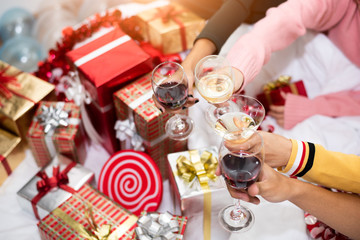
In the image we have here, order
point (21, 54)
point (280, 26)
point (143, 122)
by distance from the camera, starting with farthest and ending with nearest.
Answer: point (21, 54), point (280, 26), point (143, 122)

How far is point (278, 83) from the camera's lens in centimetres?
167

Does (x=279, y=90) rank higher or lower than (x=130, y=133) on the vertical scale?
lower

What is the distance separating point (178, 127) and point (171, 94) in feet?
0.79

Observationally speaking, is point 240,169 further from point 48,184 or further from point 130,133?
point 48,184

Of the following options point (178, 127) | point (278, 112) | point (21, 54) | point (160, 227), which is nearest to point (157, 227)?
point (160, 227)

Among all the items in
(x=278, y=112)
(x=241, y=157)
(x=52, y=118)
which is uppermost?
(x=241, y=157)

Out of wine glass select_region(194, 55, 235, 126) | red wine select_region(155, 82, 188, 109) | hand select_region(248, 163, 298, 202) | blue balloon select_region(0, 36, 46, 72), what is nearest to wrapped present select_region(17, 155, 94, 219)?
red wine select_region(155, 82, 188, 109)

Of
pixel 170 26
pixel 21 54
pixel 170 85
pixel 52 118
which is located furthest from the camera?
→ pixel 21 54

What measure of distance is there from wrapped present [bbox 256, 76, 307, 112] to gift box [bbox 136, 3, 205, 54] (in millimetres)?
468

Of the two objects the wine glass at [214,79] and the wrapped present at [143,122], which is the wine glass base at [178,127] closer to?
the wrapped present at [143,122]

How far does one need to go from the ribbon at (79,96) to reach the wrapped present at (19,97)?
0.23 ft

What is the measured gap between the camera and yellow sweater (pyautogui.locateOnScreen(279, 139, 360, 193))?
1.10 meters

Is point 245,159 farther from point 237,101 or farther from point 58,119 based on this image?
point 58,119

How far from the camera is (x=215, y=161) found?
1.25m
